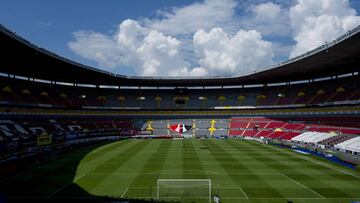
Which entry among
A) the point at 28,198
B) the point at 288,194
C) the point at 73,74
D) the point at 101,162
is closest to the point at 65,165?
the point at 101,162

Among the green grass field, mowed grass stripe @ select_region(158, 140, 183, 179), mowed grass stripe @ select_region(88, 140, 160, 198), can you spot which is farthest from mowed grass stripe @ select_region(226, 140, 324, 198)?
mowed grass stripe @ select_region(88, 140, 160, 198)

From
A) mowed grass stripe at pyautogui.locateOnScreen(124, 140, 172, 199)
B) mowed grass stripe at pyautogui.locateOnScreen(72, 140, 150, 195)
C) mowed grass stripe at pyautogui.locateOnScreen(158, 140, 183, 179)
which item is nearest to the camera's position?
mowed grass stripe at pyautogui.locateOnScreen(124, 140, 172, 199)

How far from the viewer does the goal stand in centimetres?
2035

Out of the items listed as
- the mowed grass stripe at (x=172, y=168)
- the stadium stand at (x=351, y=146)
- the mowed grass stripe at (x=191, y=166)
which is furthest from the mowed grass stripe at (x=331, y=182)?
the mowed grass stripe at (x=172, y=168)

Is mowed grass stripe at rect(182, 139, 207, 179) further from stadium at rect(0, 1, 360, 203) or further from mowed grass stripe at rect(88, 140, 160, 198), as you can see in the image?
mowed grass stripe at rect(88, 140, 160, 198)

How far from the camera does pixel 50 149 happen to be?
39.2 m

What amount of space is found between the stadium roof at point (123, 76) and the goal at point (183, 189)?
22.5m

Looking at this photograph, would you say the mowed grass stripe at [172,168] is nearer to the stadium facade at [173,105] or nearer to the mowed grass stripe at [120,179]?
the mowed grass stripe at [120,179]

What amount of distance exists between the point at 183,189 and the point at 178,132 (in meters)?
48.7

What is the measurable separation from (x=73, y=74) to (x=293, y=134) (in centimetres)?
4459

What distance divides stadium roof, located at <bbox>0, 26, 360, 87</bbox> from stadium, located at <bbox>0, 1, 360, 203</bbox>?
0.21 metres

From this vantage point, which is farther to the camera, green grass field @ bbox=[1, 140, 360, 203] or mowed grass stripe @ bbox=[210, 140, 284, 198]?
mowed grass stripe @ bbox=[210, 140, 284, 198]

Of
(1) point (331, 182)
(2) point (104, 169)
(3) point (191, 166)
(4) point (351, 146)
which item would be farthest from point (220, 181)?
(4) point (351, 146)

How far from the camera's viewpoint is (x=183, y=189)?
71.8 feet
